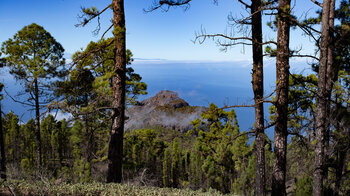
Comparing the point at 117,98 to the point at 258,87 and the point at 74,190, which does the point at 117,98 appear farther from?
the point at 258,87

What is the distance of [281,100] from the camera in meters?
5.28

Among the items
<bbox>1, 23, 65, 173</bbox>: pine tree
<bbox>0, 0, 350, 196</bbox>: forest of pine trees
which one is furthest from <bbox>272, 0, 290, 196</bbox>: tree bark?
<bbox>1, 23, 65, 173</bbox>: pine tree

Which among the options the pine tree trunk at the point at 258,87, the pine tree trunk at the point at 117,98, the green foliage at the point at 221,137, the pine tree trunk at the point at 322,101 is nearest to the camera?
the pine tree trunk at the point at 322,101

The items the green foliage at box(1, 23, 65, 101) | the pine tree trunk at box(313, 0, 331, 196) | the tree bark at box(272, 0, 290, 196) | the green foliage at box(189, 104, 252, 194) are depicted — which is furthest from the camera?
the green foliage at box(189, 104, 252, 194)

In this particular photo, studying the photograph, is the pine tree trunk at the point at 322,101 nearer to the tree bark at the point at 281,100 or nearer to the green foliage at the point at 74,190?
the tree bark at the point at 281,100

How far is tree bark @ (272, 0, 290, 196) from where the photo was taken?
519 centimetres

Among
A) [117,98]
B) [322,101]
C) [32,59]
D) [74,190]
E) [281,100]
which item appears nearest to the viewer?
[74,190]

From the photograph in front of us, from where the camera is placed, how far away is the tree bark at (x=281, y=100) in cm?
519

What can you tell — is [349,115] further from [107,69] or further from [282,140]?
[107,69]

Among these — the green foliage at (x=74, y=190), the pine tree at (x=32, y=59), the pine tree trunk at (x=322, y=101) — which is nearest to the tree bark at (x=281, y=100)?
the pine tree trunk at (x=322, y=101)

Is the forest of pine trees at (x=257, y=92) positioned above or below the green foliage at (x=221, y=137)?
above

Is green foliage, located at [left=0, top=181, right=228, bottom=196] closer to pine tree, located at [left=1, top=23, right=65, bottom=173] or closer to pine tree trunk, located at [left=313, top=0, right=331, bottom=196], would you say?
pine tree trunk, located at [left=313, top=0, right=331, bottom=196]

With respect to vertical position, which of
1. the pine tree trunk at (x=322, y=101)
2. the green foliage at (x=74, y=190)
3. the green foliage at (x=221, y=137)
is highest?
the pine tree trunk at (x=322, y=101)

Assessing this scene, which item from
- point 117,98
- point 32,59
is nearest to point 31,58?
point 32,59
